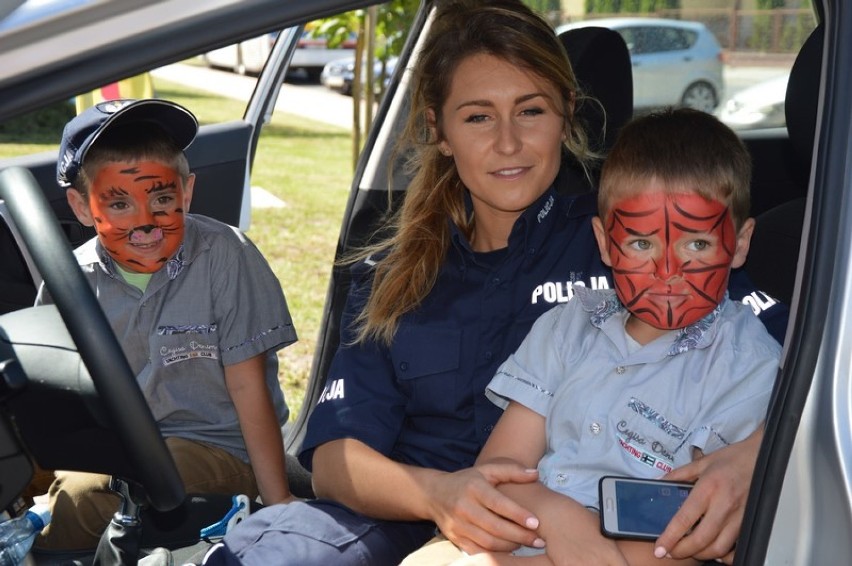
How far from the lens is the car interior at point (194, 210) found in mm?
1164

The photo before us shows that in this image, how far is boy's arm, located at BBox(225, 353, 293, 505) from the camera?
7.66ft

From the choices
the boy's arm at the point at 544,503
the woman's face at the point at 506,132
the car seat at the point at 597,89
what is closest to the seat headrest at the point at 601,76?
Answer: the car seat at the point at 597,89

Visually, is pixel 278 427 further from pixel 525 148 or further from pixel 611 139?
pixel 611 139

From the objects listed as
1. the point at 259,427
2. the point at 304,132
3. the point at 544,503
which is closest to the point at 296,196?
the point at 304,132

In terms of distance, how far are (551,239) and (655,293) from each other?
0.40 meters

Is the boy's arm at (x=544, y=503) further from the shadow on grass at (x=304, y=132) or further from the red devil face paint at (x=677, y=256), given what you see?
the shadow on grass at (x=304, y=132)

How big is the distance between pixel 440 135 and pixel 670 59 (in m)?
1.54

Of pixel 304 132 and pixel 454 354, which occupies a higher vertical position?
pixel 454 354

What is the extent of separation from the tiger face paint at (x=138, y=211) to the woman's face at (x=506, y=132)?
60cm

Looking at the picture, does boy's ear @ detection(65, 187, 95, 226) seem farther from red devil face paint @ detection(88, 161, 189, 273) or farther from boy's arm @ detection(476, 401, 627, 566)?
boy's arm @ detection(476, 401, 627, 566)

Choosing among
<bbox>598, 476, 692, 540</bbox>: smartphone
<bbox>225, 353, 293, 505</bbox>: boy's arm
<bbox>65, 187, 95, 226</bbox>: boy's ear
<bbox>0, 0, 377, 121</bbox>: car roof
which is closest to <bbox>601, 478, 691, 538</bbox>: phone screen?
<bbox>598, 476, 692, 540</bbox>: smartphone

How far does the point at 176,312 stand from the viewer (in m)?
2.34

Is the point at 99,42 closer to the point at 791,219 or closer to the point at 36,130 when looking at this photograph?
the point at 791,219

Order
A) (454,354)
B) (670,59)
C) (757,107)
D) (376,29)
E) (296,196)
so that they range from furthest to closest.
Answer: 1. (296,196)
2. (376,29)
3. (757,107)
4. (670,59)
5. (454,354)
